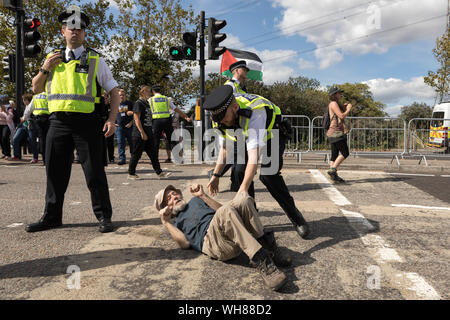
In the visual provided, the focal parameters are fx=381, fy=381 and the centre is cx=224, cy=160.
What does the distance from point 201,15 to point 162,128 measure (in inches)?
150

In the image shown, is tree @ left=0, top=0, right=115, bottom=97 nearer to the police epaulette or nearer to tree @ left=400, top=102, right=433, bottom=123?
the police epaulette

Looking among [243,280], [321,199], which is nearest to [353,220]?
[321,199]

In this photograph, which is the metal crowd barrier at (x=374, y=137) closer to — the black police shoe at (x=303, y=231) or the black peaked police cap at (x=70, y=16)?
the black police shoe at (x=303, y=231)

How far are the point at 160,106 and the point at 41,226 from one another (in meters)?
5.48

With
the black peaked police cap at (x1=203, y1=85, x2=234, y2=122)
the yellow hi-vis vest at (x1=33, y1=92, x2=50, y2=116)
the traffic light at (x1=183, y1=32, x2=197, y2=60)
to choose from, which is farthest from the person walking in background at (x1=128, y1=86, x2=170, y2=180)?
the black peaked police cap at (x1=203, y1=85, x2=234, y2=122)

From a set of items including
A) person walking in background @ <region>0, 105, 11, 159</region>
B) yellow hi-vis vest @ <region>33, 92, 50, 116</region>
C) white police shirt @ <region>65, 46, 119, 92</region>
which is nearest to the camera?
white police shirt @ <region>65, 46, 119, 92</region>

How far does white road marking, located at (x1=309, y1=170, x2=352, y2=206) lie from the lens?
5.72m

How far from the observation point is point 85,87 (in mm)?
3865

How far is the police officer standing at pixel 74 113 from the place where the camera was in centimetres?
383

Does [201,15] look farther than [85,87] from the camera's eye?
Yes

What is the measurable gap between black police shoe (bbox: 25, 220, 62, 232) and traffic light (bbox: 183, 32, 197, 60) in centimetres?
729

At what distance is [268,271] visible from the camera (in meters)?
2.68

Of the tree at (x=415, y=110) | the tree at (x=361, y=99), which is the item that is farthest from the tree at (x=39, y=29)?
the tree at (x=361, y=99)

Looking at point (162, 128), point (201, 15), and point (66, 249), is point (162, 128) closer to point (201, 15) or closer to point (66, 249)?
point (201, 15)
